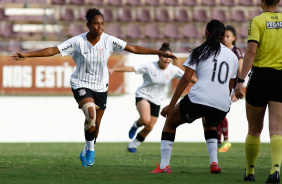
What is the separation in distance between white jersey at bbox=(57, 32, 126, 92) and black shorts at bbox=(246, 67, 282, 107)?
301cm

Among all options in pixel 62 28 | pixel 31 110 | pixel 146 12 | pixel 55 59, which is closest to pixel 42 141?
pixel 31 110

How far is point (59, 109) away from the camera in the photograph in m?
18.2

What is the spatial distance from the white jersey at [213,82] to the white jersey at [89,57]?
2.12 meters

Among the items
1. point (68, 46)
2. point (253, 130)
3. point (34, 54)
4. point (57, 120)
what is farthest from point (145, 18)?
point (253, 130)

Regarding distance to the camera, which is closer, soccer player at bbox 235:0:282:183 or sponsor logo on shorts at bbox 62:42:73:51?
soccer player at bbox 235:0:282:183

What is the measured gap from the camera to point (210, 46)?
7133 millimetres

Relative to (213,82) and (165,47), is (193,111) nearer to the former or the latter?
(213,82)

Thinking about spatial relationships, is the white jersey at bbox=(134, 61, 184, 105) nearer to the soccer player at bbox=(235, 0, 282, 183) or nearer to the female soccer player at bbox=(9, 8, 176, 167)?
the female soccer player at bbox=(9, 8, 176, 167)

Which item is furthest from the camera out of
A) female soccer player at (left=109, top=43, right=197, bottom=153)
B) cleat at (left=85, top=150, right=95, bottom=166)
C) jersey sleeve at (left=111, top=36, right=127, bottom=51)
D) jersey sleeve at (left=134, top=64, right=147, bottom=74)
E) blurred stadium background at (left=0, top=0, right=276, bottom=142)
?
blurred stadium background at (left=0, top=0, right=276, bottom=142)

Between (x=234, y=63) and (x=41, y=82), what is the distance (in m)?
11.4

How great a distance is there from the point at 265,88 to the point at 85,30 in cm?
1546

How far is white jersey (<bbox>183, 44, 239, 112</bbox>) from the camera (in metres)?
7.03

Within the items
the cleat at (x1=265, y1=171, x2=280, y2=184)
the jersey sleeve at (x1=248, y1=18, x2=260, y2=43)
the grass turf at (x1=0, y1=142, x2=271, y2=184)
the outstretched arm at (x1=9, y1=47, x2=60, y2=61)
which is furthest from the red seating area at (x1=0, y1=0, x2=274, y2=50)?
the cleat at (x1=265, y1=171, x2=280, y2=184)

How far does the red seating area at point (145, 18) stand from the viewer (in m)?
21.2
